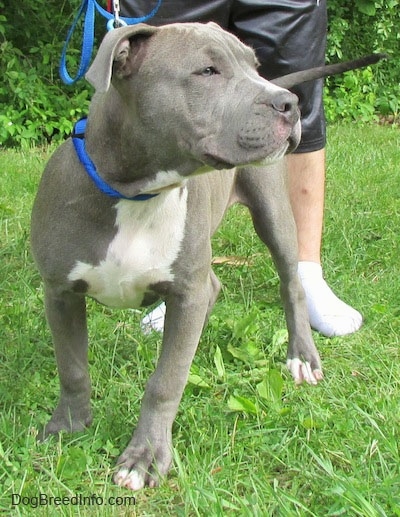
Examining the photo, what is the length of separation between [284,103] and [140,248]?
61 centimetres

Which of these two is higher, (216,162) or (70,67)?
(216,162)

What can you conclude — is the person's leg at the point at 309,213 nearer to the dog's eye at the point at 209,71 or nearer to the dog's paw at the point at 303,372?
the dog's paw at the point at 303,372

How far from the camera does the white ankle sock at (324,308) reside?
138 inches

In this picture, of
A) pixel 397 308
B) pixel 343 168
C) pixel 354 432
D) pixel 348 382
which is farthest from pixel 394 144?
pixel 354 432

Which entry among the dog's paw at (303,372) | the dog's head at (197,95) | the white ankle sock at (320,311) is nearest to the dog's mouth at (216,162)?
the dog's head at (197,95)

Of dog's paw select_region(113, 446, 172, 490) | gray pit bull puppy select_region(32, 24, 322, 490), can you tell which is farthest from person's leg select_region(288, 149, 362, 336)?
dog's paw select_region(113, 446, 172, 490)

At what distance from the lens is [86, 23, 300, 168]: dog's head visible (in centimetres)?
222

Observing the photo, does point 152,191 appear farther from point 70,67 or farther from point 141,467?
point 70,67

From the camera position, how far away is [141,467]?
2.48m

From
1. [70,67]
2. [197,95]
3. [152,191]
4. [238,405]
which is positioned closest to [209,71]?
[197,95]

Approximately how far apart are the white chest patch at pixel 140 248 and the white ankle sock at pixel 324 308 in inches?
46.6

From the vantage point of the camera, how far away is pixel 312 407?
2773mm

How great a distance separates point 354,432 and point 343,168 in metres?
3.35

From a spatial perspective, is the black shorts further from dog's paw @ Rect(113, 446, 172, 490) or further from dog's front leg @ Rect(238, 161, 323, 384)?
dog's paw @ Rect(113, 446, 172, 490)
